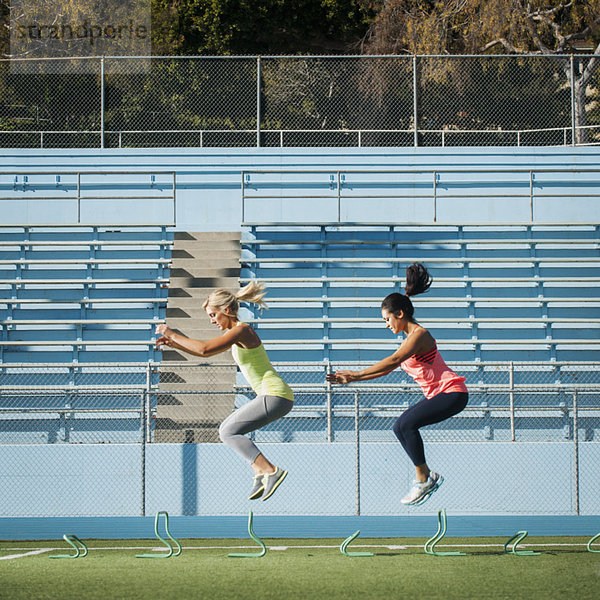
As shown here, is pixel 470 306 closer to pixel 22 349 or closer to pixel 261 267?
pixel 261 267

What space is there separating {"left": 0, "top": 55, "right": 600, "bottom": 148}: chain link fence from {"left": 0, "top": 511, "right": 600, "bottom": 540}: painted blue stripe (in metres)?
7.80

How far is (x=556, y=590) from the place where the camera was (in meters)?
5.78

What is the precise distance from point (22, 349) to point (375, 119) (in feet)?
26.0

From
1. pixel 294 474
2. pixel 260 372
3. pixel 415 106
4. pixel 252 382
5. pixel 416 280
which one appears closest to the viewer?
pixel 260 372

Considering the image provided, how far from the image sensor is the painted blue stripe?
33.2ft

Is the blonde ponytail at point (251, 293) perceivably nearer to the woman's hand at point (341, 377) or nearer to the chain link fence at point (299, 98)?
the woman's hand at point (341, 377)

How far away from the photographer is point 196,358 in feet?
47.1

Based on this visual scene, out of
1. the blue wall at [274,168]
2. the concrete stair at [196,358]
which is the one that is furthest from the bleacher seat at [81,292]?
the blue wall at [274,168]

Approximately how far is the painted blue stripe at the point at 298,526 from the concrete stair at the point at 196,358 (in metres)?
1.17

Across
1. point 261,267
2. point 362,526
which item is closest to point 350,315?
point 261,267

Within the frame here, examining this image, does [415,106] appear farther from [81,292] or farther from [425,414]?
[425,414]

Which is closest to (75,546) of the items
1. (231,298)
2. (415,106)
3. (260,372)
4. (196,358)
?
(260,372)

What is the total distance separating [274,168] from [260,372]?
11144mm

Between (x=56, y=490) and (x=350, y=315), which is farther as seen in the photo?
(x=350, y=315)
